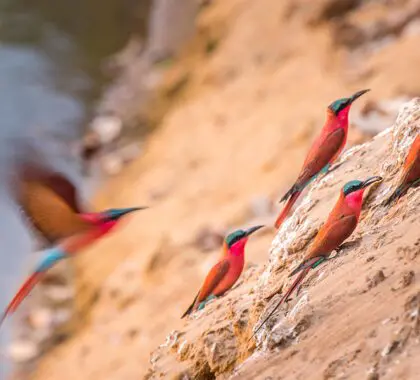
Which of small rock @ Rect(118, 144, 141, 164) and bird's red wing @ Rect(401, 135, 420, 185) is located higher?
small rock @ Rect(118, 144, 141, 164)

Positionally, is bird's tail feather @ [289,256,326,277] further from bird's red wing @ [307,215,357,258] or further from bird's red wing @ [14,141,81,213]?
bird's red wing @ [14,141,81,213]

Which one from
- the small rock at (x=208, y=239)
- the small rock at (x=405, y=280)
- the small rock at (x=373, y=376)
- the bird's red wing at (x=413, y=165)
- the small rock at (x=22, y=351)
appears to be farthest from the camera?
the small rock at (x=22, y=351)

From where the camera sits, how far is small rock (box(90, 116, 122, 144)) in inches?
295

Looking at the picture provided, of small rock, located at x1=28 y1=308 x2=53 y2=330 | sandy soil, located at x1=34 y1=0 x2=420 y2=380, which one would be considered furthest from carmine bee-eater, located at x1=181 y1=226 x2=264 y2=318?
small rock, located at x1=28 y1=308 x2=53 y2=330

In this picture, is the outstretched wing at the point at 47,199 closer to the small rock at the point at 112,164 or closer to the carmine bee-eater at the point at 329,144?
the carmine bee-eater at the point at 329,144

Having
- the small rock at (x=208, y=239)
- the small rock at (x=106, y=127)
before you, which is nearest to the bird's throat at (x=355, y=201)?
the small rock at (x=208, y=239)

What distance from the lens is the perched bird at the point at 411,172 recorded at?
1.93 m

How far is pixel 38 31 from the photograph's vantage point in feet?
30.1

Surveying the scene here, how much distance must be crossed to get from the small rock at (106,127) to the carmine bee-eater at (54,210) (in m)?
5.24

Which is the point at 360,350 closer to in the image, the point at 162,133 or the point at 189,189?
the point at 189,189

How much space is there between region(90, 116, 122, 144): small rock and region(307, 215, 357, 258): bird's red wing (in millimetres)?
5601

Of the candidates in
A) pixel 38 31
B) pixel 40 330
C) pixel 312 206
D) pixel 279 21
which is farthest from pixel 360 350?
pixel 38 31

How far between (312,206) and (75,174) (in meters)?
4.68

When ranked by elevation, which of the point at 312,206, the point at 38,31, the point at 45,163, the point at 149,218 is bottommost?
the point at 312,206
